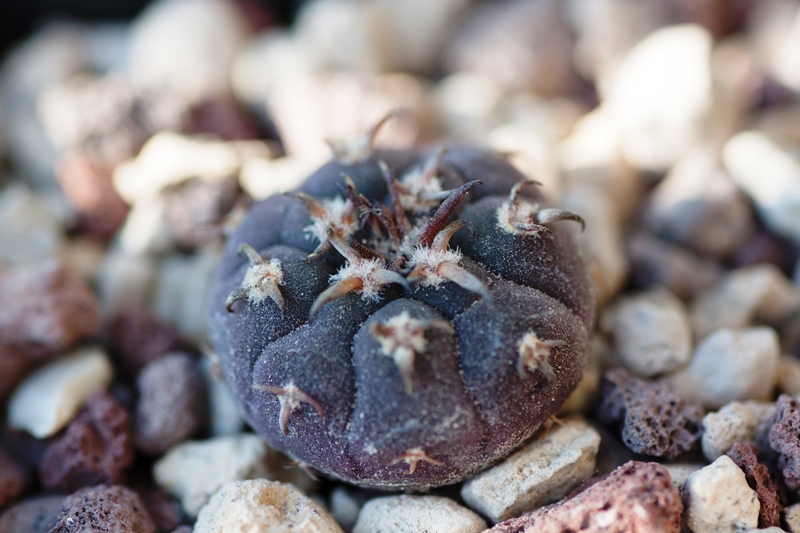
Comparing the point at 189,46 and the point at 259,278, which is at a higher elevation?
the point at 189,46

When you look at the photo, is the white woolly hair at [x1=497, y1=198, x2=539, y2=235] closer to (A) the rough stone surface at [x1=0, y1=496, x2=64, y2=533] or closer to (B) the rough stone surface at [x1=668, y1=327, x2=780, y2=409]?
(B) the rough stone surface at [x1=668, y1=327, x2=780, y2=409]

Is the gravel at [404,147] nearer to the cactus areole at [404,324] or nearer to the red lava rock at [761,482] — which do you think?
the red lava rock at [761,482]

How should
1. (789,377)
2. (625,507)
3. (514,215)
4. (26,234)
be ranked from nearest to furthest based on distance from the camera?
(625,507), (514,215), (789,377), (26,234)

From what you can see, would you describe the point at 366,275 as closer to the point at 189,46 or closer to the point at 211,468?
the point at 211,468

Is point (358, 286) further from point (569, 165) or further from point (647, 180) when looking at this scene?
point (647, 180)

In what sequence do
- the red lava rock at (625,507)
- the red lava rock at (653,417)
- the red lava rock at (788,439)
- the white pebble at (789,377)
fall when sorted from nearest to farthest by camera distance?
the red lava rock at (625,507) < the red lava rock at (788,439) < the red lava rock at (653,417) < the white pebble at (789,377)

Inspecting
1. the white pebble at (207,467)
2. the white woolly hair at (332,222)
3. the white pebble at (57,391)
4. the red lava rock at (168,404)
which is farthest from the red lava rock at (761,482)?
the white pebble at (57,391)

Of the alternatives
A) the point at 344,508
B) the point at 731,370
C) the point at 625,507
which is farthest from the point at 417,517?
the point at 731,370

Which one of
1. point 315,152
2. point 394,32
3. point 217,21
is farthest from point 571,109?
point 217,21
